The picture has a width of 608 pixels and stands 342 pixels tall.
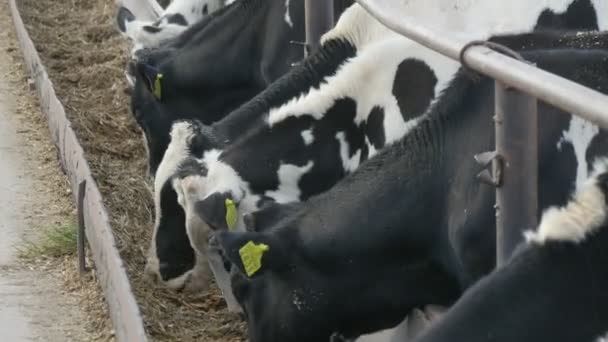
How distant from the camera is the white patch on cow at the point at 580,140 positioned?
4383 millimetres

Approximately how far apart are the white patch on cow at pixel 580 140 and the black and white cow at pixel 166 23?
15.0ft

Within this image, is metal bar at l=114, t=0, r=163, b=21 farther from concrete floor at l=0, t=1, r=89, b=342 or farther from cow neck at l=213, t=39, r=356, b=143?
cow neck at l=213, t=39, r=356, b=143

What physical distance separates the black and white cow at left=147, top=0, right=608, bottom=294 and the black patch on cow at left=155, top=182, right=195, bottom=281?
0.25 m

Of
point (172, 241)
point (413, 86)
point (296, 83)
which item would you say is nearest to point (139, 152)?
point (172, 241)

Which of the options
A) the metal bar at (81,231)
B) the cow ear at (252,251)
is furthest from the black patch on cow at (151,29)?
the cow ear at (252,251)

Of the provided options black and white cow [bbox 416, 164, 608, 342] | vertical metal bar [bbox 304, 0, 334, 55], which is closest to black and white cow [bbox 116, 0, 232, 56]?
vertical metal bar [bbox 304, 0, 334, 55]

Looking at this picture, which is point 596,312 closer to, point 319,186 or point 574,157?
point 574,157

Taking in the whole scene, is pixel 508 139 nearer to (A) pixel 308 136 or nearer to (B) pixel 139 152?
(A) pixel 308 136

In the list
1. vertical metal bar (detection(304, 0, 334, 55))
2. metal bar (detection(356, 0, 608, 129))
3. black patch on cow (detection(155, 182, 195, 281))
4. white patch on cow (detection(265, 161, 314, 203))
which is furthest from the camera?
vertical metal bar (detection(304, 0, 334, 55))

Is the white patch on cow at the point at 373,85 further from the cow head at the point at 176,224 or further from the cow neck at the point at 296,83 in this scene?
the cow head at the point at 176,224

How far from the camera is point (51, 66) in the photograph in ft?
34.8

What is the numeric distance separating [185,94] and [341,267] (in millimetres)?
3358

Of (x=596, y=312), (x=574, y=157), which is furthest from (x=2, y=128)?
(x=596, y=312)

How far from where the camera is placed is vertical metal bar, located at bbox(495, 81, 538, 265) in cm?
366
